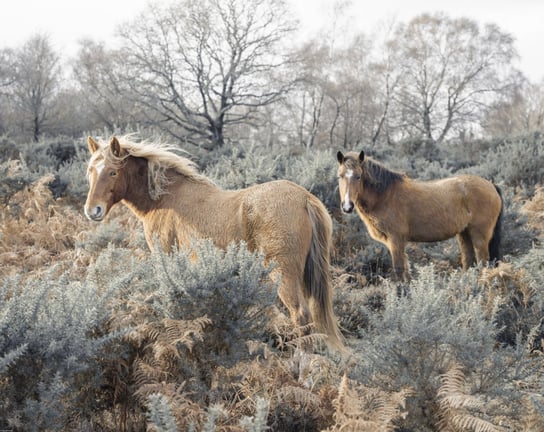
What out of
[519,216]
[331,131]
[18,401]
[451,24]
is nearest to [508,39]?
[451,24]

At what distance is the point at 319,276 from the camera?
4.27 m

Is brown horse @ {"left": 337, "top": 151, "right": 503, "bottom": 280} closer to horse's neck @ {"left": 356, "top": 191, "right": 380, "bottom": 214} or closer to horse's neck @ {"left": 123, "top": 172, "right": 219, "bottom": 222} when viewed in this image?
horse's neck @ {"left": 356, "top": 191, "right": 380, "bottom": 214}

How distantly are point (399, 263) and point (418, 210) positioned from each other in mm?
790

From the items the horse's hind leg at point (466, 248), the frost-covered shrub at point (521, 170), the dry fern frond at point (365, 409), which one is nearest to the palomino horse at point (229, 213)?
the dry fern frond at point (365, 409)

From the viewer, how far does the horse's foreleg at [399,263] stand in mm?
6230

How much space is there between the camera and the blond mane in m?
4.65

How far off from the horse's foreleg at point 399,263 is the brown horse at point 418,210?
17 mm

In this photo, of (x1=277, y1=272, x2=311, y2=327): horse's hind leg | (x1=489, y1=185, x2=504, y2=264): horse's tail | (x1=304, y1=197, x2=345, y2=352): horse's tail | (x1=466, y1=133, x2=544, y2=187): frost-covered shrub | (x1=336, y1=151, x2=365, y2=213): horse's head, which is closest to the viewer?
(x1=277, y1=272, x2=311, y2=327): horse's hind leg

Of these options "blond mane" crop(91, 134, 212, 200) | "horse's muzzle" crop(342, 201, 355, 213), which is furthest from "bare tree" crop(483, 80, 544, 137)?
"blond mane" crop(91, 134, 212, 200)

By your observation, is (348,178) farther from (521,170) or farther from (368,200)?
(521,170)

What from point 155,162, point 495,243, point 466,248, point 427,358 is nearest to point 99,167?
point 155,162

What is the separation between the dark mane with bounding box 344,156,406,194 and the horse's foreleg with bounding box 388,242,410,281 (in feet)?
2.44

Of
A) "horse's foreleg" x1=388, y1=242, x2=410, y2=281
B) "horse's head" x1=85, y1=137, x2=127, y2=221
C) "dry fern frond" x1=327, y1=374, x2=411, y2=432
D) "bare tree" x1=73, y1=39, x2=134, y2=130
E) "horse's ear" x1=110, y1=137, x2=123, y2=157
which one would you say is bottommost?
"dry fern frond" x1=327, y1=374, x2=411, y2=432

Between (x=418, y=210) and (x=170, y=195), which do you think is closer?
(x=170, y=195)
